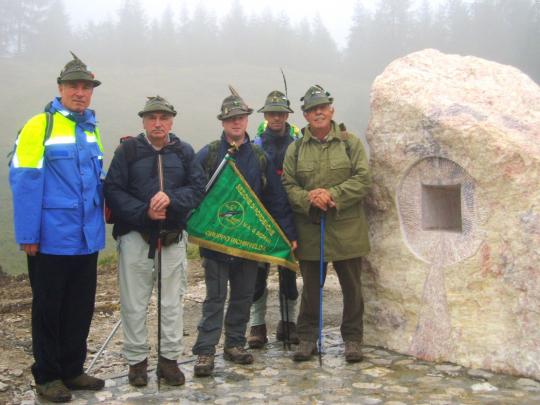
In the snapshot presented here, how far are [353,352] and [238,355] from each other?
112cm

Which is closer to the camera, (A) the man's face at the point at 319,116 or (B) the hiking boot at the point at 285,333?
(A) the man's face at the point at 319,116

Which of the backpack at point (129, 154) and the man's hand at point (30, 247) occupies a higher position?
the backpack at point (129, 154)

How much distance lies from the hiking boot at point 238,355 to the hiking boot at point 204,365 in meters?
0.33

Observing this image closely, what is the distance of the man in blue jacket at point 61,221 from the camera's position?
497 cm

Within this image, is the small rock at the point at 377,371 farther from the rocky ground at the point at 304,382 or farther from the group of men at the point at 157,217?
the group of men at the point at 157,217

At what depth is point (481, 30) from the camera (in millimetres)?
61812

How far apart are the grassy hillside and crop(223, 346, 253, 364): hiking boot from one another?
27.0 m

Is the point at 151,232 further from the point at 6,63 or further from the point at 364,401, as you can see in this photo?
the point at 6,63

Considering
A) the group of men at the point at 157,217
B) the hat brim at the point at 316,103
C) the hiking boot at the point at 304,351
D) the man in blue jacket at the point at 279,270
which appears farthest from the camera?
the man in blue jacket at the point at 279,270

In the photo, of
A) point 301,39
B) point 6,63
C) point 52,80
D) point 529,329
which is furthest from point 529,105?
point 301,39

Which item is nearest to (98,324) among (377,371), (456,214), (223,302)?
(223,302)

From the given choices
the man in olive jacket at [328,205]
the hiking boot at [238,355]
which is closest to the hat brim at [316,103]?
the man in olive jacket at [328,205]

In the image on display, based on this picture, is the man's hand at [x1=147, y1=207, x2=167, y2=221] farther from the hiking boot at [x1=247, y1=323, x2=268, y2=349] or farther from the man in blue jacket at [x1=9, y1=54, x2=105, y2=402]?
the hiking boot at [x1=247, y1=323, x2=268, y2=349]

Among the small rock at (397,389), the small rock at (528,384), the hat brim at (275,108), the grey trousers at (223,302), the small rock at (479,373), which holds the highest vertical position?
the hat brim at (275,108)
